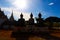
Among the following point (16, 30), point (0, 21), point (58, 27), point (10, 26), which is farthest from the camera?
point (0, 21)

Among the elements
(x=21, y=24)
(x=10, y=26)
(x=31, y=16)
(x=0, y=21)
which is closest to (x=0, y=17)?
(x=0, y=21)

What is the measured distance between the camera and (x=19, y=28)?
103ft

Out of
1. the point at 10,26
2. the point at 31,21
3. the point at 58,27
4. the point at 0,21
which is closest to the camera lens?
the point at 31,21

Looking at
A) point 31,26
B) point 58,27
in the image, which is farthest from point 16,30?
point 58,27

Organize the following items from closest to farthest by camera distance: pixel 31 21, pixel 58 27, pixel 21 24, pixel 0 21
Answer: pixel 21 24, pixel 31 21, pixel 58 27, pixel 0 21

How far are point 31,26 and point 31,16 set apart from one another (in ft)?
17.0

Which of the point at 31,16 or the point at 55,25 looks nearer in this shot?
the point at 31,16

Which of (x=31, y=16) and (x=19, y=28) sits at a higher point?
(x=31, y=16)

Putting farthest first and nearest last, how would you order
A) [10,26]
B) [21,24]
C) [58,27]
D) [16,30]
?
[10,26] < [58,27] < [21,24] < [16,30]

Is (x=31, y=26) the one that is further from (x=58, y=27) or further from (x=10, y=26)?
(x=10, y=26)

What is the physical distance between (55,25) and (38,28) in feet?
33.4

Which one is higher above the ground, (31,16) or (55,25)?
(31,16)

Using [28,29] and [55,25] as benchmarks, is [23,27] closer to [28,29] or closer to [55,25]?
[28,29]

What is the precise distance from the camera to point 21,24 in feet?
112
